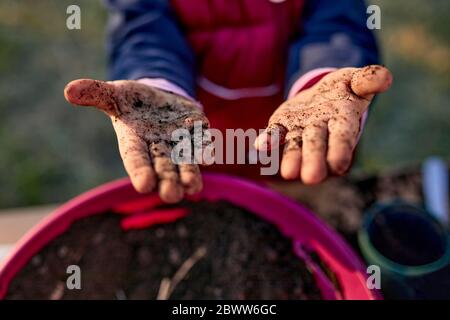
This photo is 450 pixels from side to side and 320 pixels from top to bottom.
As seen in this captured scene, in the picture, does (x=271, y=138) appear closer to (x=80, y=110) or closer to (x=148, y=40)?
(x=148, y=40)

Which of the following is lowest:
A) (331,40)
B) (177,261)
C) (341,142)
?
(177,261)

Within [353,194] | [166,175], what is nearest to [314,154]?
[166,175]

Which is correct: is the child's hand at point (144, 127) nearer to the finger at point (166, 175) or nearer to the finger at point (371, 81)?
the finger at point (166, 175)

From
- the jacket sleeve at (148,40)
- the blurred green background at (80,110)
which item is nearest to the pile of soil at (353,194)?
the blurred green background at (80,110)

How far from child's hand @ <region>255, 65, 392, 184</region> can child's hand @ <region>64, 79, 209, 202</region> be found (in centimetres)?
8

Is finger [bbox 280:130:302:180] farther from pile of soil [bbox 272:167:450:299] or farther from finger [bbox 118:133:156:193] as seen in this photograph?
pile of soil [bbox 272:167:450:299]

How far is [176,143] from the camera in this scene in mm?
468

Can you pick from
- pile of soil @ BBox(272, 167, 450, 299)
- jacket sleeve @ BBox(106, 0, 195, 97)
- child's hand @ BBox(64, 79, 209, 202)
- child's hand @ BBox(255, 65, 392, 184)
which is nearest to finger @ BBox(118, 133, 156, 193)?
child's hand @ BBox(64, 79, 209, 202)

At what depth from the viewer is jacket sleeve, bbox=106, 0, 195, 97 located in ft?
2.20

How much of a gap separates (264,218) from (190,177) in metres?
0.29

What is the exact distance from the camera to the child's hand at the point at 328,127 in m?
0.43

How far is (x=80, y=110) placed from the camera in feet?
3.86
